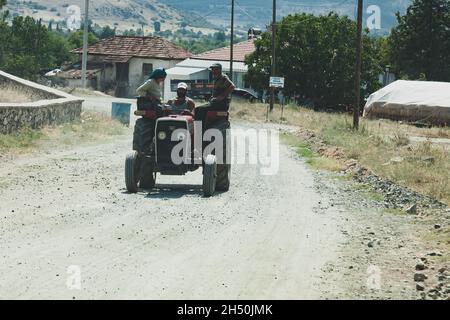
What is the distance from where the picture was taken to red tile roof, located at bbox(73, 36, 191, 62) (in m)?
92.9

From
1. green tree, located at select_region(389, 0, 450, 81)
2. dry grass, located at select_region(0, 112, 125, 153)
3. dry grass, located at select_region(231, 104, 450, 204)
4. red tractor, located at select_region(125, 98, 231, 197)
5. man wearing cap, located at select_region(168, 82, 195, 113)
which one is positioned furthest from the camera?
green tree, located at select_region(389, 0, 450, 81)

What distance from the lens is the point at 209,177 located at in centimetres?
1522

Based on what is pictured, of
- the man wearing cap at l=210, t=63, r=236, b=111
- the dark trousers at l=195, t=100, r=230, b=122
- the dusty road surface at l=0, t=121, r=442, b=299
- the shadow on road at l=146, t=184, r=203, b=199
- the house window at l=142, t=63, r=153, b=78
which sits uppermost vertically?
the house window at l=142, t=63, r=153, b=78

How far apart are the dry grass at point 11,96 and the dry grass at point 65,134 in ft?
7.03

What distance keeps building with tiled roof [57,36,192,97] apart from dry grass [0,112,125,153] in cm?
5685

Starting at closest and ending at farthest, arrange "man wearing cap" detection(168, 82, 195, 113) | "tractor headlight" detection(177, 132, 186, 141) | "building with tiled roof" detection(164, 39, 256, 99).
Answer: "tractor headlight" detection(177, 132, 186, 141) → "man wearing cap" detection(168, 82, 195, 113) → "building with tiled roof" detection(164, 39, 256, 99)

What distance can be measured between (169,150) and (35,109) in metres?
11.1

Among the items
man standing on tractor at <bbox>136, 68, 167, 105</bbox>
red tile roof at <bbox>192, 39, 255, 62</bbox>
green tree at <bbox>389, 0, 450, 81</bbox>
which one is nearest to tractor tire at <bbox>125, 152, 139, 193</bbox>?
man standing on tractor at <bbox>136, 68, 167, 105</bbox>

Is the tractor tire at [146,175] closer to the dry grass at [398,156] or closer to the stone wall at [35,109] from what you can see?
the dry grass at [398,156]

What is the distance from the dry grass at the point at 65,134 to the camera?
22.6 metres

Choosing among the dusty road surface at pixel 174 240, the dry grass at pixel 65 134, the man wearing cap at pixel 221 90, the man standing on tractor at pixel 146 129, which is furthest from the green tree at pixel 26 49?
the man wearing cap at pixel 221 90

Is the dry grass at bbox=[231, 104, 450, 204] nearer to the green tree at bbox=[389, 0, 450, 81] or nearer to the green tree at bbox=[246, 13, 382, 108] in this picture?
the green tree at bbox=[246, 13, 382, 108]

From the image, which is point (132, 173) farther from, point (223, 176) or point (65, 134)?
point (65, 134)

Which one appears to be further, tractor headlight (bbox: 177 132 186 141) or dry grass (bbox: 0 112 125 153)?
dry grass (bbox: 0 112 125 153)
